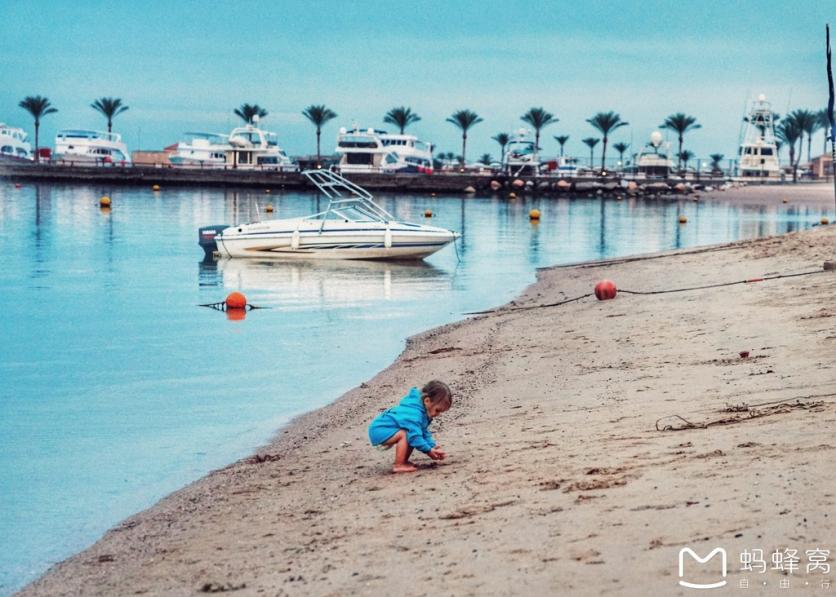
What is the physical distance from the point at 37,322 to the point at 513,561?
20.0 m

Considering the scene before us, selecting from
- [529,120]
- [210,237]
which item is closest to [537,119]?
[529,120]

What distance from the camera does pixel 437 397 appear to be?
Result: 9.11 m

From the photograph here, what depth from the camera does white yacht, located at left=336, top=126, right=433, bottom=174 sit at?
13150cm

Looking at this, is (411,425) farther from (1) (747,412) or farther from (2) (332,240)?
(2) (332,240)

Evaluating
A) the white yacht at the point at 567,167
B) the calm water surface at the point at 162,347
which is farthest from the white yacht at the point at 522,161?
the calm water surface at the point at 162,347

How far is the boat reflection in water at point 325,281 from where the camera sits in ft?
93.9

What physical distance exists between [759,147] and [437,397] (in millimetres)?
152908

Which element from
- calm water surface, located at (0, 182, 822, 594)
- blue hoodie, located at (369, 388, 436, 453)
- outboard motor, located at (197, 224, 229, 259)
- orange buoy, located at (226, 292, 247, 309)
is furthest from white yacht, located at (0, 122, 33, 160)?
blue hoodie, located at (369, 388, 436, 453)

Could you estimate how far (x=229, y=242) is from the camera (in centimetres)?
3853

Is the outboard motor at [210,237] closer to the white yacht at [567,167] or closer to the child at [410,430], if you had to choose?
the child at [410,430]

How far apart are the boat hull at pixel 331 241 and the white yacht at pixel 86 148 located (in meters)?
108

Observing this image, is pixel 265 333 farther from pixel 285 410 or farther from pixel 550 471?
pixel 550 471

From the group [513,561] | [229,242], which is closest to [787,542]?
[513,561]

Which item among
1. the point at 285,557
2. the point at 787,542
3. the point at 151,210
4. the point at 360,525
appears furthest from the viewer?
the point at 151,210
